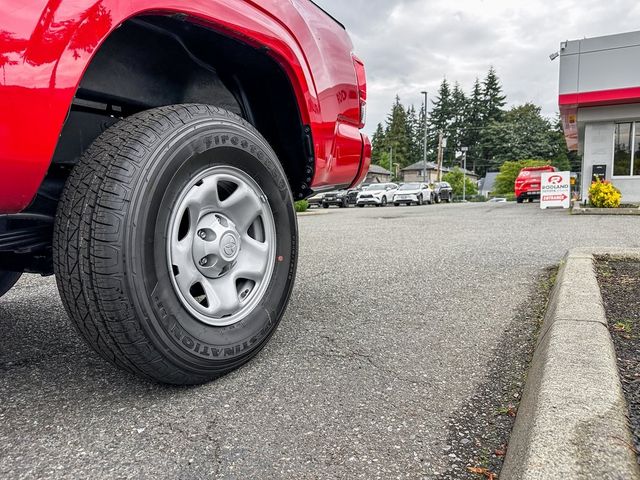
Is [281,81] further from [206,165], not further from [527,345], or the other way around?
[527,345]

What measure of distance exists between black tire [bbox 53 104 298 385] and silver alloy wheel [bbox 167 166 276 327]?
0.06 meters

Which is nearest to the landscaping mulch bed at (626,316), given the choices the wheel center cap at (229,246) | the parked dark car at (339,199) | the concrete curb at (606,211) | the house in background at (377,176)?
the wheel center cap at (229,246)

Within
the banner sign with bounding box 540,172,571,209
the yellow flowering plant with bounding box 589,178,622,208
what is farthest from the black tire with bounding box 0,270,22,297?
the banner sign with bounding box 540,172,571,209

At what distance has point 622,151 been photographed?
47.5 ft

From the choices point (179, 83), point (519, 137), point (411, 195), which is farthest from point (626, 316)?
point (519, 137)

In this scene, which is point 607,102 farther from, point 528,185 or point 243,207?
point 243,207

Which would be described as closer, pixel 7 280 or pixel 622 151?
pixel 7 280

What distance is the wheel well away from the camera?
5.62 ft

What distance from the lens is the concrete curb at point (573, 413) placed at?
40.0 inches

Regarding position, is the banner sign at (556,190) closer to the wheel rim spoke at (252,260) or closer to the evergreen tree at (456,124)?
the wheel rim spoke at (252,260)

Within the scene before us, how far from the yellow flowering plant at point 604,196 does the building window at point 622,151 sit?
3345mm

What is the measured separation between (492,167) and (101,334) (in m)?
85.4

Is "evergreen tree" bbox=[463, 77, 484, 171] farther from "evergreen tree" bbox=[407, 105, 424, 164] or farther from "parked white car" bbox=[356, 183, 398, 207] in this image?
"parked white car" bbox=[356, 183, 398, 207]

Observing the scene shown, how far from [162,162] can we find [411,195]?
26.4m
